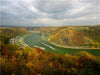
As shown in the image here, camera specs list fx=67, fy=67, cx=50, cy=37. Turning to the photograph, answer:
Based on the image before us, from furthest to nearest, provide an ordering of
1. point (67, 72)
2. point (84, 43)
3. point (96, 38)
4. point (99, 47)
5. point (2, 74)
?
point (96, 38), point (84, 43), point (99, 47), point (67, 72), point (2, 74)

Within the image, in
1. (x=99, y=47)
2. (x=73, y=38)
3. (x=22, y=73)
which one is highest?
(x=22, y=73)

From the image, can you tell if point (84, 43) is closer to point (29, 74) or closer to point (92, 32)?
point (92, 32)

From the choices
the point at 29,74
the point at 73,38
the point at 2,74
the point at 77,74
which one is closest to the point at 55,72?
the point at 77,74

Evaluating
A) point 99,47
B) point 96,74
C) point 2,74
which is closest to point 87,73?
point 96,74

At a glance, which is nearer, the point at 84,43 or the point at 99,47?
the point at 99,47

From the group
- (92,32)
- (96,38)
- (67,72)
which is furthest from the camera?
(92,32)

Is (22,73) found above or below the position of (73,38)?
above

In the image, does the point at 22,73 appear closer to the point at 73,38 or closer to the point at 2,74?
the point at 2,74

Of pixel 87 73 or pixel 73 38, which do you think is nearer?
pixel 87 73

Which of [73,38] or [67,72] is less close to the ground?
[67,72]
